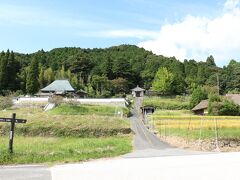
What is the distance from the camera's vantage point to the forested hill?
76.9m

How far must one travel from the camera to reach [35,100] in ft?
200

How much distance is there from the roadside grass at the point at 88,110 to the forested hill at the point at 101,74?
908 inches

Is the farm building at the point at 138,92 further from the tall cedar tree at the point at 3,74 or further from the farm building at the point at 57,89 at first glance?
the tall cedar tree at the point at 3,74

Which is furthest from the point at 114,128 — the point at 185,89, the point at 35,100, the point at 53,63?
the point at 53,63

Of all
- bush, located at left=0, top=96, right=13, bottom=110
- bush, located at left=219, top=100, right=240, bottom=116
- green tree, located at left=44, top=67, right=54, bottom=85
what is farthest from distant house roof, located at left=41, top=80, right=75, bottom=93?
bush, located at left=219, top=100, right=240, bottom=116

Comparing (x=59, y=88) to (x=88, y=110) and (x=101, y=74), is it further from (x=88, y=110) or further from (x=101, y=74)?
(x=101, y=74)

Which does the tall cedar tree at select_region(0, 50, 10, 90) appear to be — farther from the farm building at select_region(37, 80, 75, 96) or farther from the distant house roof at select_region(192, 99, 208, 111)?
the distant house roof at select_region(192, 99, 208, 111)

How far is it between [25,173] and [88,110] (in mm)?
41529

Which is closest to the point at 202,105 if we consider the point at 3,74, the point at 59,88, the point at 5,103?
the point at 59,88

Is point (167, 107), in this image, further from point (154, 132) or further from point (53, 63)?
point (53, 63)

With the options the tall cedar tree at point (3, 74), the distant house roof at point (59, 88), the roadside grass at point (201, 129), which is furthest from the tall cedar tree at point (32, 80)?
the roadside grass at point (201, 129)

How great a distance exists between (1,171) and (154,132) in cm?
2412

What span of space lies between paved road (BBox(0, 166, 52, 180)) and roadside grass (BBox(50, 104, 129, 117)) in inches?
1452

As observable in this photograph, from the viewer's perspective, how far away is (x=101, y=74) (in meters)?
99.2
